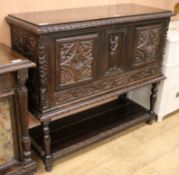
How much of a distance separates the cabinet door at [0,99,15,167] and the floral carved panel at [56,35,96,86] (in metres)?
0.35

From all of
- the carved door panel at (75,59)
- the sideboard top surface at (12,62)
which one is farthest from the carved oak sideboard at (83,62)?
the sideboard top surface at (12,62)

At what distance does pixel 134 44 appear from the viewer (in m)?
1.92

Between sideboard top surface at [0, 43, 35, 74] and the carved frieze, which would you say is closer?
sideboard top surface at [0, 43, 35, 74]

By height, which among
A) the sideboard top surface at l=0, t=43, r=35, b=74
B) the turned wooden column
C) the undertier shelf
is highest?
the sideboard top surface at l=0, t=43, r=35, b=74

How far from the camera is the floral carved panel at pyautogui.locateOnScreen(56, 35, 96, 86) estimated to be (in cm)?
158

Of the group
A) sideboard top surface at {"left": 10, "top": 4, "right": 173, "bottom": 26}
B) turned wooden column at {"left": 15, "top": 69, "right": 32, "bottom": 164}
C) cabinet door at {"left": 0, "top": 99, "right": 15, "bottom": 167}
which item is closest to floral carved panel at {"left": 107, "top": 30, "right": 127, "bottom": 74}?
sideboard top surface at {"left": 10, "top": 4, "right": 173, "bottom": 26}

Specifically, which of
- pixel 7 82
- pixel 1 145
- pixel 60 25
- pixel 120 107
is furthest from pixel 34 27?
pixel 120 107

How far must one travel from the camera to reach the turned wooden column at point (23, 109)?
145 centimetres

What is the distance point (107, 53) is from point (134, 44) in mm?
252

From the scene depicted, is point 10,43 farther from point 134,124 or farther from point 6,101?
point 134,124

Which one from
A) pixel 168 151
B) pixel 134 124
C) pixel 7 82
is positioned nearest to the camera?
pixel 7 82

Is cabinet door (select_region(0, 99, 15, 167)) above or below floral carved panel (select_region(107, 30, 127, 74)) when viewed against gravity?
below

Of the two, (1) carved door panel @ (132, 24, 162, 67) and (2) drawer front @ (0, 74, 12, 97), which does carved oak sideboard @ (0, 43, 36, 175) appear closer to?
(2) drawer front @ (0, 74, 12, 97)

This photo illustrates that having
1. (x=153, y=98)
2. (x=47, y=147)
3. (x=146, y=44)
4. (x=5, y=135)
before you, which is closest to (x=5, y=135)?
(x=5, y=135)
